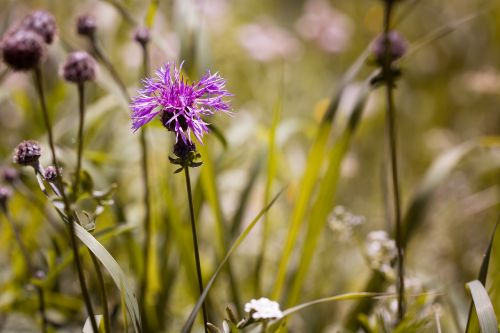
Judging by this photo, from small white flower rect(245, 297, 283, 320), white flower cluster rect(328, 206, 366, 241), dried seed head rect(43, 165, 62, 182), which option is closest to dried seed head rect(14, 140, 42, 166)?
dried seed head rect(43, 165, 62, 182)

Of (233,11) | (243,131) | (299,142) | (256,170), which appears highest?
(233,11)

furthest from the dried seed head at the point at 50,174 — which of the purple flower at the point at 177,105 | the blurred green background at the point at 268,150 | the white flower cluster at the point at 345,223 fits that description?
the white flower cluster at the point at 345,223

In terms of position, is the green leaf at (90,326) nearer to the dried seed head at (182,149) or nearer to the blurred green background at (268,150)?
the blurred green background at (268,150)

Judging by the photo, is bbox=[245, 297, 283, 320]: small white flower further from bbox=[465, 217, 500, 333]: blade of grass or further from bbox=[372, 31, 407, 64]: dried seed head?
bbox=[372, 31, 407, 64]: dried seed head

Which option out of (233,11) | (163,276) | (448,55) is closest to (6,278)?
(163,276)

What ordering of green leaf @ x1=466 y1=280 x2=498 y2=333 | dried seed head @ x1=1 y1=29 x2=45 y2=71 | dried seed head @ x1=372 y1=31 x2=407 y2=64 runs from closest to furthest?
1. dried seed head @ x1=1 y1=29 x2=45 y2=71
2. green leaf @ x1=466 y1=280 x2=498 y2=333
3. dried seed head @ x1=372 y1=31 x2=407 y2=64

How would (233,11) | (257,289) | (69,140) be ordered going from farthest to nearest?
(233,11), (69,140), (257,289)

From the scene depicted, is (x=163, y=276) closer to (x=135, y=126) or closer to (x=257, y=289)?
(x=257, y=289)
